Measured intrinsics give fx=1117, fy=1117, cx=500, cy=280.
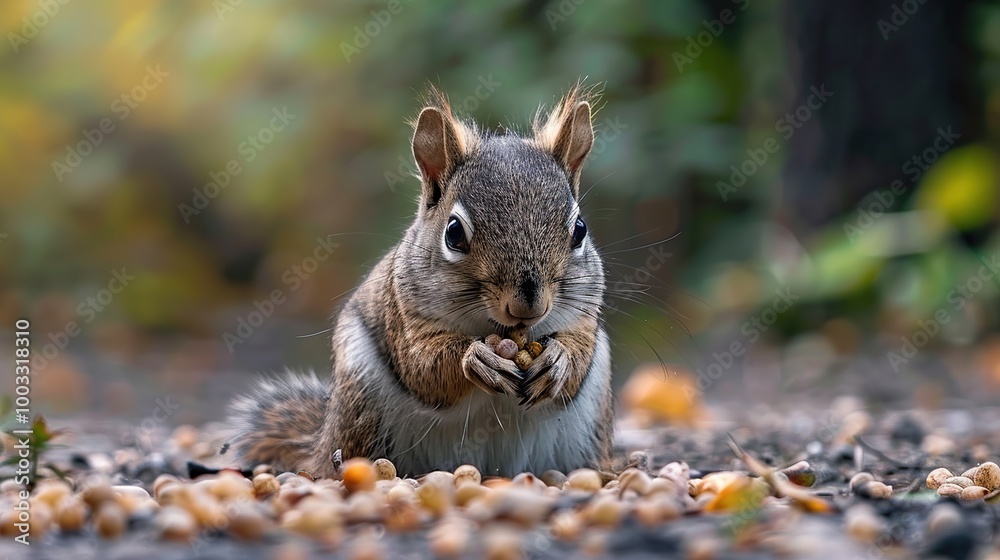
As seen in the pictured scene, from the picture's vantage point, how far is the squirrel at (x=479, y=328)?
→ 247 cm

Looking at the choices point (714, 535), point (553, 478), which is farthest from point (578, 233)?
point (714, 535)

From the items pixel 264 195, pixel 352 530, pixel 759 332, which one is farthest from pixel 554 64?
pixel 352 530

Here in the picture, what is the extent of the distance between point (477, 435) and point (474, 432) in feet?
0.03

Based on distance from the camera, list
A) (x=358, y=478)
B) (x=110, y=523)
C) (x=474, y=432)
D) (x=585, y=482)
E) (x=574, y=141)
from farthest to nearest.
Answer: (x=574, y=141), (x=474, y=432), (x=585, y=482), (x=358, y=478), (x=110, y=523)

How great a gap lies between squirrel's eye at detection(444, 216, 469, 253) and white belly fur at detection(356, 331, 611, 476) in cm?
33

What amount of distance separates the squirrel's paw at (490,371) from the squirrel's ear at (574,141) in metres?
0.65

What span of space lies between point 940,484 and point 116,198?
676 cm

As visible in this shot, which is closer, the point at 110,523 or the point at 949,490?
the point at 110,523

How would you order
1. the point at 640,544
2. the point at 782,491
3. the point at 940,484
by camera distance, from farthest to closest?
1. the point at 940,484
2. the point at 782,491
3. the point at 640,544

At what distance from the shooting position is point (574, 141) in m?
2.96

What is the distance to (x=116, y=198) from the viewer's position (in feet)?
26.4

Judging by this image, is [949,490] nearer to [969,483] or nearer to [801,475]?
[969,483]

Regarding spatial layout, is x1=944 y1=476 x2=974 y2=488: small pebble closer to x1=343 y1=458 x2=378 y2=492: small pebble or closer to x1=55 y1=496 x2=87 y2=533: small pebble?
x1=343 y1=458 x2=378 y2=492: small pebble

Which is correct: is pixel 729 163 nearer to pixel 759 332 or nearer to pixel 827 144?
pixel 827 144
